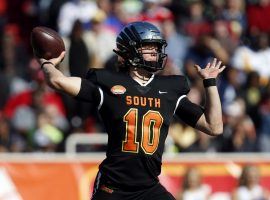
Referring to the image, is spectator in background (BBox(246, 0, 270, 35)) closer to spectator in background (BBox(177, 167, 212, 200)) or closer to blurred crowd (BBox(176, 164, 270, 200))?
blurred crowd (BBox(176, 164, 270, 200))

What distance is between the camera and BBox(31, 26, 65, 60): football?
639 centimetres

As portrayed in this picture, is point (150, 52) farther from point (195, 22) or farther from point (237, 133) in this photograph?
point (195, 22)

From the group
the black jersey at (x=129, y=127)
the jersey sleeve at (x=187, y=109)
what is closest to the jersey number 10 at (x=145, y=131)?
the black jersey at (x=129, y=127)

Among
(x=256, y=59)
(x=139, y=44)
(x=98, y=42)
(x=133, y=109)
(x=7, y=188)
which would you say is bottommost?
(x=7, y=188)

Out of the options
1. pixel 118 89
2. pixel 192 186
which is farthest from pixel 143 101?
pixel 192 186

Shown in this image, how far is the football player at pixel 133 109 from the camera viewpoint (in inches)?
250

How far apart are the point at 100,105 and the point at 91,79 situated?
20 centimetres

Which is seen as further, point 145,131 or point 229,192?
point 229,192

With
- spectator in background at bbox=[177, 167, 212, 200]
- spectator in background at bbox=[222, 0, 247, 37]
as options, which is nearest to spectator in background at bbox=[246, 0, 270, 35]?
spectator in background at bbox=[222, 0, 247, 37]

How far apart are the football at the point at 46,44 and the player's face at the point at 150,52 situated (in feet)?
1.91

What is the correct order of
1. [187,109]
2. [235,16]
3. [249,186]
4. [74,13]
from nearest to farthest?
1. [187,109]
2. [249,186]
3. [74,13]
4. [235,16]

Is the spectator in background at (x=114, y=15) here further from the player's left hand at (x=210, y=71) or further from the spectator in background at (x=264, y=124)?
the player's left hand at (x=210, y=71)

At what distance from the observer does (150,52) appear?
6547mm

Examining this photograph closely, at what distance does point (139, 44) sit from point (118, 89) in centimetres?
37
